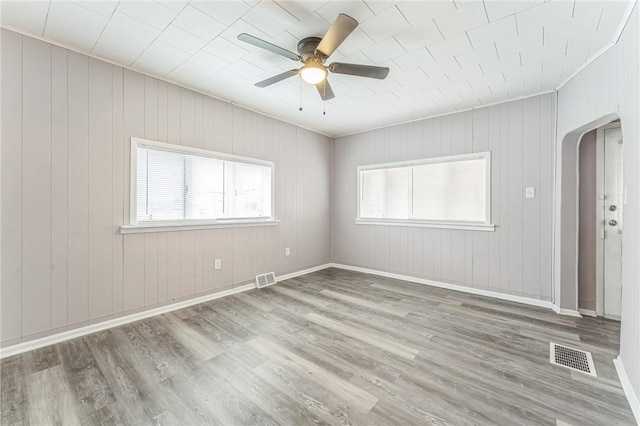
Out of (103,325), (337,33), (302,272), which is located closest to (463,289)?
(302,272)

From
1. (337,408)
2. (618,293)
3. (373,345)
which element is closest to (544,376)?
(373,345)

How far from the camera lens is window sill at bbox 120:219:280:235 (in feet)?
9.13

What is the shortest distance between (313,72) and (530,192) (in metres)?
3.15

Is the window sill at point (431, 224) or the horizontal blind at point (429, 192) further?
the horizontal blind at point (429, 192)

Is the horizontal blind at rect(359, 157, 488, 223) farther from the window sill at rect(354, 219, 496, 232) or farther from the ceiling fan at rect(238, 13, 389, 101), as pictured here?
the ceiling fan at rect(238, 13, 389, 101)

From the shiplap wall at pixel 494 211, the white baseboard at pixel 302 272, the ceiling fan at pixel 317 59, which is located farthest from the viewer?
the white baseboard at pixel 302 272

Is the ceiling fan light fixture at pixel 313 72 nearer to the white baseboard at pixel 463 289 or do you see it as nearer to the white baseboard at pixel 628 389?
the white baseboard at pixel 628 389

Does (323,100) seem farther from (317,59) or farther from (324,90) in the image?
(317,59)

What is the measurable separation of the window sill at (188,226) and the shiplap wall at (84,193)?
0.26 ft

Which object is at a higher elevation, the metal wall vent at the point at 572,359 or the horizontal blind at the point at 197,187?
the horizontal blind at the point at 197,187

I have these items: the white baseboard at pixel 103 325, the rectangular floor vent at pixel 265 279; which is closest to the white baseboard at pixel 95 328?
the white baseboard at pixel 103 325

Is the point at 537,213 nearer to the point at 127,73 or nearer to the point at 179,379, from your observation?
the point at 179,379

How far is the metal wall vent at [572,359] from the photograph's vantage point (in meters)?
1.99

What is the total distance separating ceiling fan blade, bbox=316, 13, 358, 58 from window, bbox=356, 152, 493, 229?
2.76 meters
